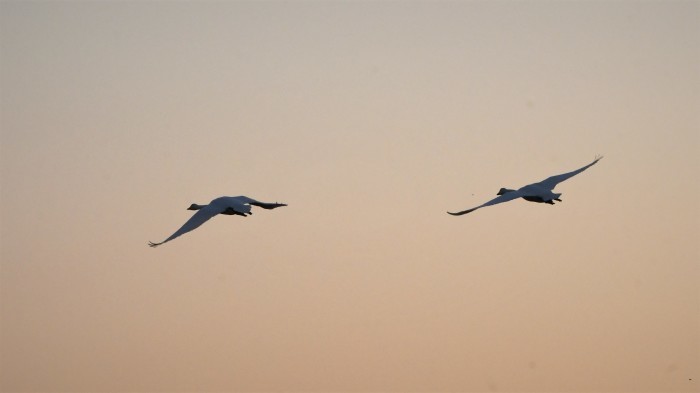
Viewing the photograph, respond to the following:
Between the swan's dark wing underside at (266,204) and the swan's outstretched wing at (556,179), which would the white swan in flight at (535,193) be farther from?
the swan's dark wing underside at (266,204)

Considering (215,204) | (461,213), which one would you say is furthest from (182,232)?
(461,213)

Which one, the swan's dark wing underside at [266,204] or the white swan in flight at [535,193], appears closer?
the swan's dark wing underside at [266,204]

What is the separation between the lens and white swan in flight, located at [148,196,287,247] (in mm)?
90188

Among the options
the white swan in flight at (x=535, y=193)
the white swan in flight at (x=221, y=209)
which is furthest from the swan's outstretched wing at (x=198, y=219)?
the white swan in flight at (x=535, y=193)

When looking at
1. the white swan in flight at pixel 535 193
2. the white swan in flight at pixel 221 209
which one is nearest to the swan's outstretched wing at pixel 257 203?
the white swan in flight at pixel 221 209

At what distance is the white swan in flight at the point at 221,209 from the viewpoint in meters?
90.2

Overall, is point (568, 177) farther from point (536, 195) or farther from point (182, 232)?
point (182, 232)

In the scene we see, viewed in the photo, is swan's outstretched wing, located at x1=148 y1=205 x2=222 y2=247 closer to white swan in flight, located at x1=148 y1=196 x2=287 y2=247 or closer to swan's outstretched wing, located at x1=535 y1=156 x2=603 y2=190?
white swan in flight, located at x1=148 y1=196 x2=287 y2=247

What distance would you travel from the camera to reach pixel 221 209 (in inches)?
3605

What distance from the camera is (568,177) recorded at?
9600 centimetres

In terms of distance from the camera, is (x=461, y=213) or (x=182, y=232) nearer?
(x=461, y=213)

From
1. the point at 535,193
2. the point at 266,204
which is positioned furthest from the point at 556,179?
the point at 266,204

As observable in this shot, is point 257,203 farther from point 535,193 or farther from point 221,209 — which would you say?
point 535,193

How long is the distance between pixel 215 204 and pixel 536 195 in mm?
18215
